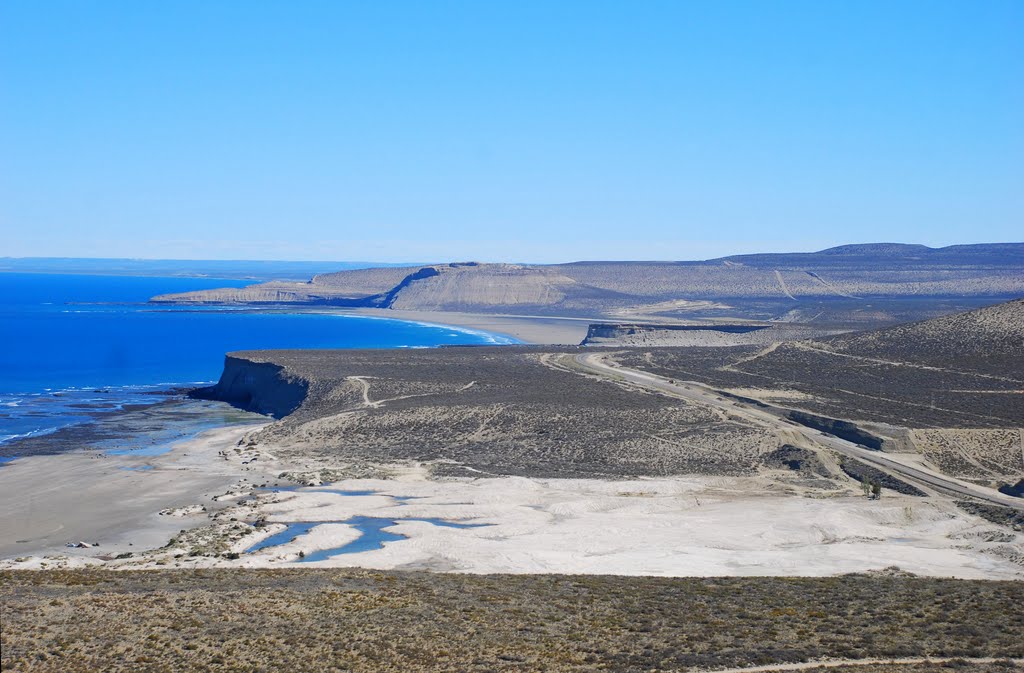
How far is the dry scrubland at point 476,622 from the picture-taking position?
2314cm

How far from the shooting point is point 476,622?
85.6 feet

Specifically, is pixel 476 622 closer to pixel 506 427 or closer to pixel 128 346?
pixel 506 427

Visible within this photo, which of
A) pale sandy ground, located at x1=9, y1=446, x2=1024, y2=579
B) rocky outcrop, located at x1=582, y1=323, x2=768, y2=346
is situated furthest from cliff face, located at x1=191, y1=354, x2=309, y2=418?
rocky outcrop, located at x1=582, y1=323, x2=768, y2=346

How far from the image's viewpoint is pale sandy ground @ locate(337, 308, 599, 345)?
151000mm

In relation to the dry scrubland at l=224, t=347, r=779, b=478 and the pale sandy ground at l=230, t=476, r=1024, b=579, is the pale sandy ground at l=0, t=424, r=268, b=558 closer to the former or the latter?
the pale sandy ground at l=230, t=476, r=1024, b=579

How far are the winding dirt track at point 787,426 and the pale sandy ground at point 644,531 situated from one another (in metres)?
3.04

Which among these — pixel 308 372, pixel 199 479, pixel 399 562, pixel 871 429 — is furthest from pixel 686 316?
pixel 399 562

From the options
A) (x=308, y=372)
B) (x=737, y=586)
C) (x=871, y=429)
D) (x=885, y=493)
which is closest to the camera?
(x=737, y=586)

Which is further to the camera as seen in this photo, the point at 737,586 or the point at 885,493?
the point at 885,493

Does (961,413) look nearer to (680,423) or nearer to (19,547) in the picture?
(680,423)

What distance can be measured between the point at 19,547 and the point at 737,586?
24.4 m

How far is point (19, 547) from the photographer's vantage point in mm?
37875

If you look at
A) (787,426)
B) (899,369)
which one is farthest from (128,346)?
(787,426)

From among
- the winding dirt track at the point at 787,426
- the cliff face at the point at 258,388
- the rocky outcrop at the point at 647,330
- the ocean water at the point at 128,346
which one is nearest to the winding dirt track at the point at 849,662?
the winding dirt track at the point at 787,426
